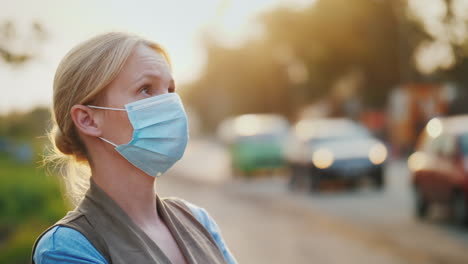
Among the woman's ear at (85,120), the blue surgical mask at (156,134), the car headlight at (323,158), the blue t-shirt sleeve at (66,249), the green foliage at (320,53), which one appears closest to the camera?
the blue t-shirt sleeve at (66,249)

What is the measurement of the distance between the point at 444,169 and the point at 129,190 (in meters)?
9.42

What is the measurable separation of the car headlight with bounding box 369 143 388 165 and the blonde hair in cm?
1514

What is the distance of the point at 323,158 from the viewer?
17312mm

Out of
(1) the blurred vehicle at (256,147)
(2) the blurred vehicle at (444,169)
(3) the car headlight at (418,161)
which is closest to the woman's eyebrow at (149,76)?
(2) the blurred vehicle at (444,169)

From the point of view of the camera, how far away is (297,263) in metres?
8.88

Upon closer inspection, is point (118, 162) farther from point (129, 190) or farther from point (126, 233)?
point (126, 233)

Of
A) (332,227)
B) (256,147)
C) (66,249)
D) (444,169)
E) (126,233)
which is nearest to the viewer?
(66,249)

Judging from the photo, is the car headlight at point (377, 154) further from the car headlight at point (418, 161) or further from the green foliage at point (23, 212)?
the green foliage at point (23, 212)

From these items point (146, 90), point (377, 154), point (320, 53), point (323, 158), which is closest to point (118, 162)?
point (146, 90)

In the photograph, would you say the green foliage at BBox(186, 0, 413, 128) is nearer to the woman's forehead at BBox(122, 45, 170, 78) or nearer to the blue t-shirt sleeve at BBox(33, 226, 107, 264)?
the woman's forehead at BBox(122, 45, 170, 78)

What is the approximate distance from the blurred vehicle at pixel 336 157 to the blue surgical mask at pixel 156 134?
47.8 ft

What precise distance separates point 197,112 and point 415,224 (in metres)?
93.1

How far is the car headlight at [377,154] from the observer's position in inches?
672

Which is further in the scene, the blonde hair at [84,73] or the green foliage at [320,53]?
the green foliage at [320,53]
